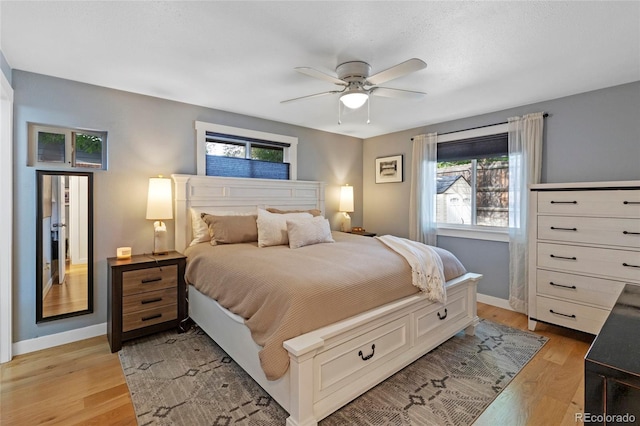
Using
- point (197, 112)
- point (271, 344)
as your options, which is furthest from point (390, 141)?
point (271, 344)

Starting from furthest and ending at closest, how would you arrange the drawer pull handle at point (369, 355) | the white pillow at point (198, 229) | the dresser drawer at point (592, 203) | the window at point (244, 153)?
the window at point (244, 153) → the white pillow at point (198, 229) → the dresser drawer at point (592, 203) → the drawer pull handle at point (369, 355)

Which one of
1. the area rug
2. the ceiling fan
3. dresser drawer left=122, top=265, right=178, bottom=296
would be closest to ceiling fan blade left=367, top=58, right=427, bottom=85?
the ceiling fan

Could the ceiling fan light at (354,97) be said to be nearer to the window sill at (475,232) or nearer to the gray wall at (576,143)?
the gray wall at (576,143)

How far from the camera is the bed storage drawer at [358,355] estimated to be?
169 cm

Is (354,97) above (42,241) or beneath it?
above

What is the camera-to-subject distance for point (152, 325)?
2684mm

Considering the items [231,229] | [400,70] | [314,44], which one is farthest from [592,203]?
[231,229]

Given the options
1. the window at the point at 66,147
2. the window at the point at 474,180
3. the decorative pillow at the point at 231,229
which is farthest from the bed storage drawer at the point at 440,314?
the window at the point at 66,147

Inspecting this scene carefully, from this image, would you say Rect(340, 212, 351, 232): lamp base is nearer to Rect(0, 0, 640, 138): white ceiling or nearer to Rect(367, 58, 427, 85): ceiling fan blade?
Rect(0, 0, 640, 138): white ceiling

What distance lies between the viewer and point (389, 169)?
479 cm

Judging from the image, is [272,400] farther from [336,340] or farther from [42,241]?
[42,241]

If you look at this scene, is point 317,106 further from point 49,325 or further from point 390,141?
point 49,325

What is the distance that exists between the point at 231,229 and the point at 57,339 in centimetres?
175

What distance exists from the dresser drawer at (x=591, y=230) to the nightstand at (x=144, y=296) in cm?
350
